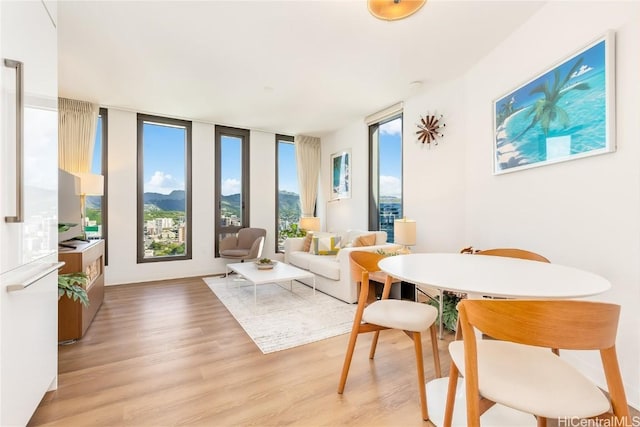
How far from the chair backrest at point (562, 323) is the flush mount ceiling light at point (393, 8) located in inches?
75.8

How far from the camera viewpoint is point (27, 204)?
133 centimetres

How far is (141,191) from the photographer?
4.67 metres

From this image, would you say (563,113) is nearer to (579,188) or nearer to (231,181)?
(579,188)

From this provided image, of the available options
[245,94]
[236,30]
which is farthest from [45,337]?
[245,94]

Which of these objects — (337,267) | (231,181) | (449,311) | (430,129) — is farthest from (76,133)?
(449,311)

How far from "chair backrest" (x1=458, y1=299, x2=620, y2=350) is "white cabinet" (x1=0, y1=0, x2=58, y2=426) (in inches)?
75.3

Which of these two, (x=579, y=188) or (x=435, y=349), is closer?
(x=435, y=349)

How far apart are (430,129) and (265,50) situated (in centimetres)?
219

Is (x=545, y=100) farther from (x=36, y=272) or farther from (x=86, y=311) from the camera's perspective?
(x=86, y=311)

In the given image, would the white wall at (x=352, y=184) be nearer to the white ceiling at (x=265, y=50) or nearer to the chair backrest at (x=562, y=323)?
the white ceiling at (x=265, y=50)

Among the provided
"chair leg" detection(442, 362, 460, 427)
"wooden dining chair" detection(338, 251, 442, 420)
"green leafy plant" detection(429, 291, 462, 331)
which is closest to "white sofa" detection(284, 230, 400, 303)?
"green leafy plant" detection(429, 291, 462, 331)

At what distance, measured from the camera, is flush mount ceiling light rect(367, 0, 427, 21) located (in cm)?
188

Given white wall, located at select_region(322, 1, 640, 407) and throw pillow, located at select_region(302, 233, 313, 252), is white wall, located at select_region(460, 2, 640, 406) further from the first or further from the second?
throw pillow, located at select_region(302, 233, 313, 252)

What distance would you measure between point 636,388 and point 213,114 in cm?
527
